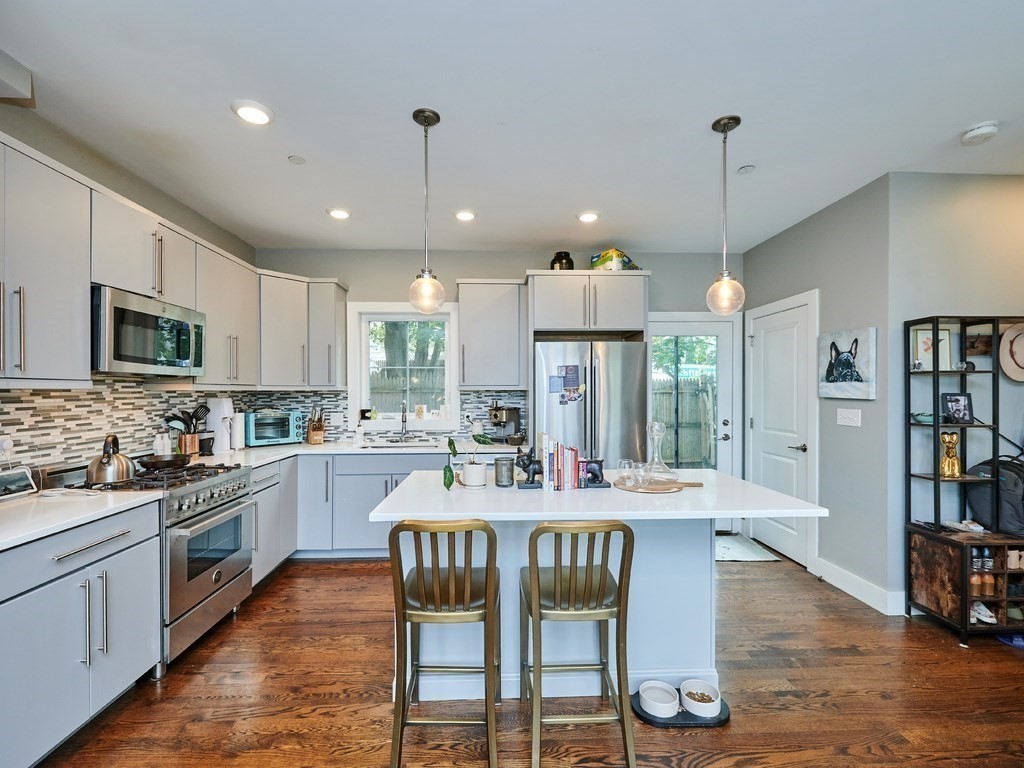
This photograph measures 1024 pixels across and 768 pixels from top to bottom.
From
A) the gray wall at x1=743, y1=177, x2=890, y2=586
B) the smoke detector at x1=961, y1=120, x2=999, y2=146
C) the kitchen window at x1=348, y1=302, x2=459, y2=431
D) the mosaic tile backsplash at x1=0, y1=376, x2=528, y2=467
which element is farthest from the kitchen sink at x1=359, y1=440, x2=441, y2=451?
the smoke detector at x1=961, y1=120, x2=999, y2=146

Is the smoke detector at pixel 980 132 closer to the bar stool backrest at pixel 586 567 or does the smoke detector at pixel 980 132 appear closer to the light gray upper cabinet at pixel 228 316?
the bar stool backrest at pixel 586 567

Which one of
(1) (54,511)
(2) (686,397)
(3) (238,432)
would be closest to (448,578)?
(1) (54,511)

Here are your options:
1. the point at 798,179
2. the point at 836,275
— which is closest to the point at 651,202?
the point at 798,179

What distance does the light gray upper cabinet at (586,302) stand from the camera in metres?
3.92

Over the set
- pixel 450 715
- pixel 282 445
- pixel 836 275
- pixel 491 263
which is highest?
pixel 491 263

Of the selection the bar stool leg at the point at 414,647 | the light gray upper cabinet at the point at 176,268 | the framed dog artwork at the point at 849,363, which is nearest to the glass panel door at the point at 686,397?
the framed dog artwork at the point at 849,363

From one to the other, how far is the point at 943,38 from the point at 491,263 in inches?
124

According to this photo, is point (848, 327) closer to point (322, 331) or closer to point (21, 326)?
point (322, 331)

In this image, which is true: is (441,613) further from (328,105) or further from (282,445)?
(282,445)

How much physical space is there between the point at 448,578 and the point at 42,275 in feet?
6.66

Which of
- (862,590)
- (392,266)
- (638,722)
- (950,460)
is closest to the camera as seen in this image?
(638,722)

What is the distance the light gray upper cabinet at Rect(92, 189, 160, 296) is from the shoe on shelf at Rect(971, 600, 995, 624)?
15.2 feet

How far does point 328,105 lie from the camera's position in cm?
215

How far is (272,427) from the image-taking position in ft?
13.0
